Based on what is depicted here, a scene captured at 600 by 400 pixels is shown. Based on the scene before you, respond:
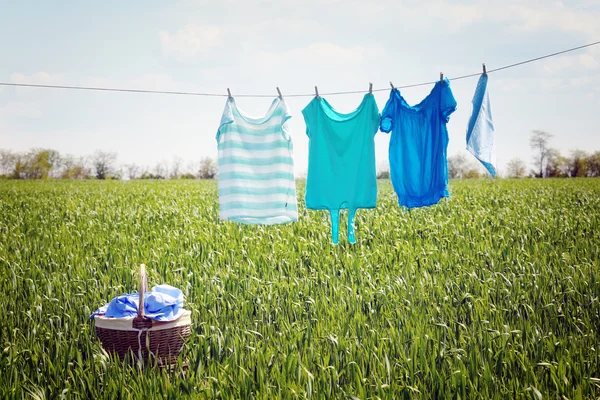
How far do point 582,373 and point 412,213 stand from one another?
9670 mm

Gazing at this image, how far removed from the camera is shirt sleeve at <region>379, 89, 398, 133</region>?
6621 mm

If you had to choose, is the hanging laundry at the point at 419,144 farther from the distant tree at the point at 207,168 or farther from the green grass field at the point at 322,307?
the distant tree at the point at 207,168

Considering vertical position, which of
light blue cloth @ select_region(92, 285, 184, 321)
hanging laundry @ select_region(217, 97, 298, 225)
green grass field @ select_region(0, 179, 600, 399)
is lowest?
green grass field @ select_region(0, 179, 600, 399)

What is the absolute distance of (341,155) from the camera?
22.3 feet

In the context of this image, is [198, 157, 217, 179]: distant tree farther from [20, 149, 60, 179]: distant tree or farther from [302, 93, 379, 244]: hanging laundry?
[302, 93, 379, 244]: hanging laundry

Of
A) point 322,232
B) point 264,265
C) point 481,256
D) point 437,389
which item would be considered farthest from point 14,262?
point 481,256

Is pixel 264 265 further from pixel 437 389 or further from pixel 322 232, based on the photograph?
pixel 437 389

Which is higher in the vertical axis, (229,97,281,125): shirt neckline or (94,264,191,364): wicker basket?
(229,97,281,125): shirt neckline

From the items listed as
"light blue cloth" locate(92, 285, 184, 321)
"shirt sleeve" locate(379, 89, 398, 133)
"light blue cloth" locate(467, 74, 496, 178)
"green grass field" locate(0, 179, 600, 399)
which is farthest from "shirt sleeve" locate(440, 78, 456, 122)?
"light blue cloth" locate(92, 285, 184, 321)

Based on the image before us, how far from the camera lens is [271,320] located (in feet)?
21.9

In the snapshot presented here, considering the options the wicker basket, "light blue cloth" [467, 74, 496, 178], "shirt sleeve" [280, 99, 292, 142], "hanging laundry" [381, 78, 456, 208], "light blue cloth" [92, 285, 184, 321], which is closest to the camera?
the wicker basket

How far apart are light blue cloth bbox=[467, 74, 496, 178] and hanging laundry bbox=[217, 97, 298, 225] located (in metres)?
2.20

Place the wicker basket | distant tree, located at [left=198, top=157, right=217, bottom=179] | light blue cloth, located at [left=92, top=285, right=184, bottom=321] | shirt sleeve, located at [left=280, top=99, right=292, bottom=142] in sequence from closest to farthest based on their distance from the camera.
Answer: the wicker basket, light blue cloth, located at [left=92, top=285, right=184, bottom=321], shirt sleeve, located at [left=280, top=99, right=292, bottom=142], distant tree, located at [left=198, top=157, right=217, bottom=179]

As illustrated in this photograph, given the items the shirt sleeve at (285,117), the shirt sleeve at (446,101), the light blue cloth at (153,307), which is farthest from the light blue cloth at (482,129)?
the light blue cloth at (153,307)
